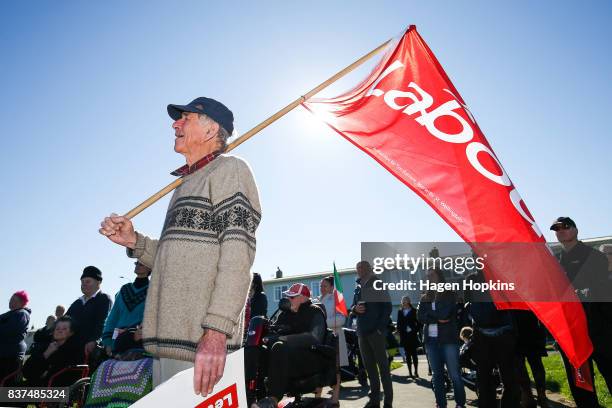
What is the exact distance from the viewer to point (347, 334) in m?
11.0

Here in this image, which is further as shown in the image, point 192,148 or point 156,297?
point 192,148

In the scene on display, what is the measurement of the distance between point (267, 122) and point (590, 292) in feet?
13.7

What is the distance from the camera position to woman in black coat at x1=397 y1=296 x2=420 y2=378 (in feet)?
38.0

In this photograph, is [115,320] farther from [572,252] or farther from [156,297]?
[572,252]

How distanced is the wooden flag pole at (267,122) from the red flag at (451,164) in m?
0.30

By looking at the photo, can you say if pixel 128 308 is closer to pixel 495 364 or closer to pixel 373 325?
pixel 373 325

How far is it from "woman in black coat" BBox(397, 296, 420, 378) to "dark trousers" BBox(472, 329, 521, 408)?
639 centimetres

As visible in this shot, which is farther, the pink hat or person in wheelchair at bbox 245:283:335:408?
the pink hat

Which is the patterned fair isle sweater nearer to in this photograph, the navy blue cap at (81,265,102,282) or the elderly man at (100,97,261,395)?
the elderly man at (100,97,261,395)

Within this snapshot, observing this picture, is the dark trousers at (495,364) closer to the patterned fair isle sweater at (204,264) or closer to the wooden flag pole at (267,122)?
the wooden flag pole at (267,122)

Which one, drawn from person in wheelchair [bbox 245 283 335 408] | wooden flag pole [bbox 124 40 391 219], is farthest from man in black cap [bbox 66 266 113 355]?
wooden flag pole [bbox 124 40 391 219]

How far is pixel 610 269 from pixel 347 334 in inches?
272

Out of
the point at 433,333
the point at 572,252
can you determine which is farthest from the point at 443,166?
the point at 433,333

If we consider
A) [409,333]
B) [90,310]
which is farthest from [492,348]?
[409,333]
